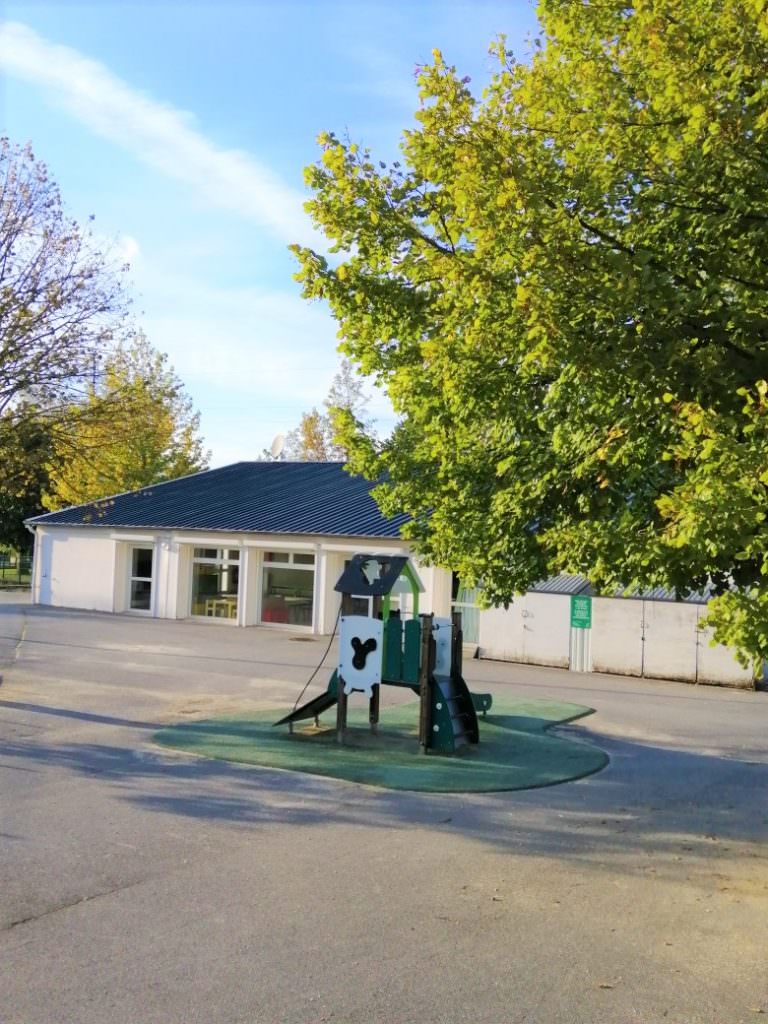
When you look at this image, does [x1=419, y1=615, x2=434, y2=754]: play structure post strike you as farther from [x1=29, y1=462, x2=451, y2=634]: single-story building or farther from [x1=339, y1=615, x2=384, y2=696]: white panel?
[x1=29, y1=462, x2=451, y2=634]: single-story building

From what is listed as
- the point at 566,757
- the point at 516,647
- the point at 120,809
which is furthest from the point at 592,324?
the point at 516,647

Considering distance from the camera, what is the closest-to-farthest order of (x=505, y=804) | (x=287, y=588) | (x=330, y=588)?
(x=505, y=804) → (x=330, y=588) → (x=287, y=588)

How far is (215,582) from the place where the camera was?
3027cm

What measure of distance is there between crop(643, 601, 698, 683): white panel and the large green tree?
12.3 metres

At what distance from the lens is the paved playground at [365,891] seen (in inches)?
178

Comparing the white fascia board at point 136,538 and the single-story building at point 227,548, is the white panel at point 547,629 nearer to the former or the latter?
the single-story building at point 227,548

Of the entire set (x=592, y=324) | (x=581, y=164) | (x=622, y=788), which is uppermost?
(x=581, y=164)

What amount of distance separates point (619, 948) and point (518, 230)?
4454 mm

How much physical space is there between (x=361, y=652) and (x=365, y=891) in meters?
5.81

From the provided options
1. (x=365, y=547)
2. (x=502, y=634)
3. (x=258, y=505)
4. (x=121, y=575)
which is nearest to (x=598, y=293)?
(x=502, y=634)

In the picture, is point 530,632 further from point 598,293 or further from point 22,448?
point 598,293

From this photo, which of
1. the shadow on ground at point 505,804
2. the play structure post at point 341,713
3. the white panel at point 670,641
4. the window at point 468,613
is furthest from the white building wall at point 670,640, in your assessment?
the play structure post at point 341,713

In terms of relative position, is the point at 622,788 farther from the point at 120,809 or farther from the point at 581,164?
the point at 581,164

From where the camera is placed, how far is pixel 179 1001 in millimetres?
4352
